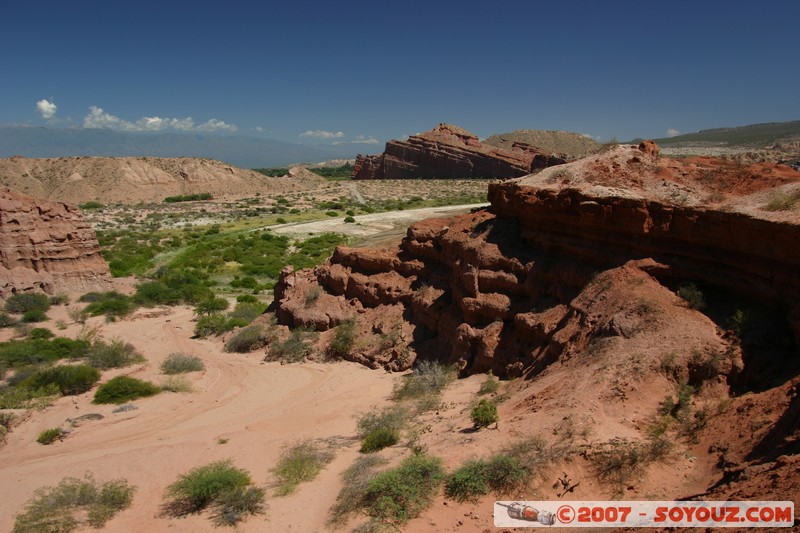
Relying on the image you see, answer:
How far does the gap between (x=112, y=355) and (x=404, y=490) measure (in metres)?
13.0

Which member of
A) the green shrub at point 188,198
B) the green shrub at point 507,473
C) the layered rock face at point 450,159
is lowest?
the green shrub at point 507,473

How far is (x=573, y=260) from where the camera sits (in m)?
12.1

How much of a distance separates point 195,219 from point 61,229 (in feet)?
109

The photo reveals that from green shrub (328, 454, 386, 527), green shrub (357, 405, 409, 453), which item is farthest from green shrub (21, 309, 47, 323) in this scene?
green shrub (328, 454, 386, 527)

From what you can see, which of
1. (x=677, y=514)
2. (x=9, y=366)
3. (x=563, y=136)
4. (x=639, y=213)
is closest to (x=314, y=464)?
(x=677, y=514)

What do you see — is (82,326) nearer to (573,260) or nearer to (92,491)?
(92,491)

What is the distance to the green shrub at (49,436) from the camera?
1159cm

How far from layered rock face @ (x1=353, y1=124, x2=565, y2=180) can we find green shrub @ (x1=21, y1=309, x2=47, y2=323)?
73.3 m

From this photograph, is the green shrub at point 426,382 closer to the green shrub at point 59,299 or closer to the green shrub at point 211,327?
the green shrub at point 211,327

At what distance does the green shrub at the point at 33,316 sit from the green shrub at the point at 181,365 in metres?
8.88

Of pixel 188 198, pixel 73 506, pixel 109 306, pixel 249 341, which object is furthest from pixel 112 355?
pixel 188 198

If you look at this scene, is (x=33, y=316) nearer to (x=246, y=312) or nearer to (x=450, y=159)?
(x=246, y=312)

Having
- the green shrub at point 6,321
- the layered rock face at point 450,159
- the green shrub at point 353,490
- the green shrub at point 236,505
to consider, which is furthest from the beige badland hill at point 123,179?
the green shrub at point 353,490

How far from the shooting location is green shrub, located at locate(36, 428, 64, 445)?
38.0ft
